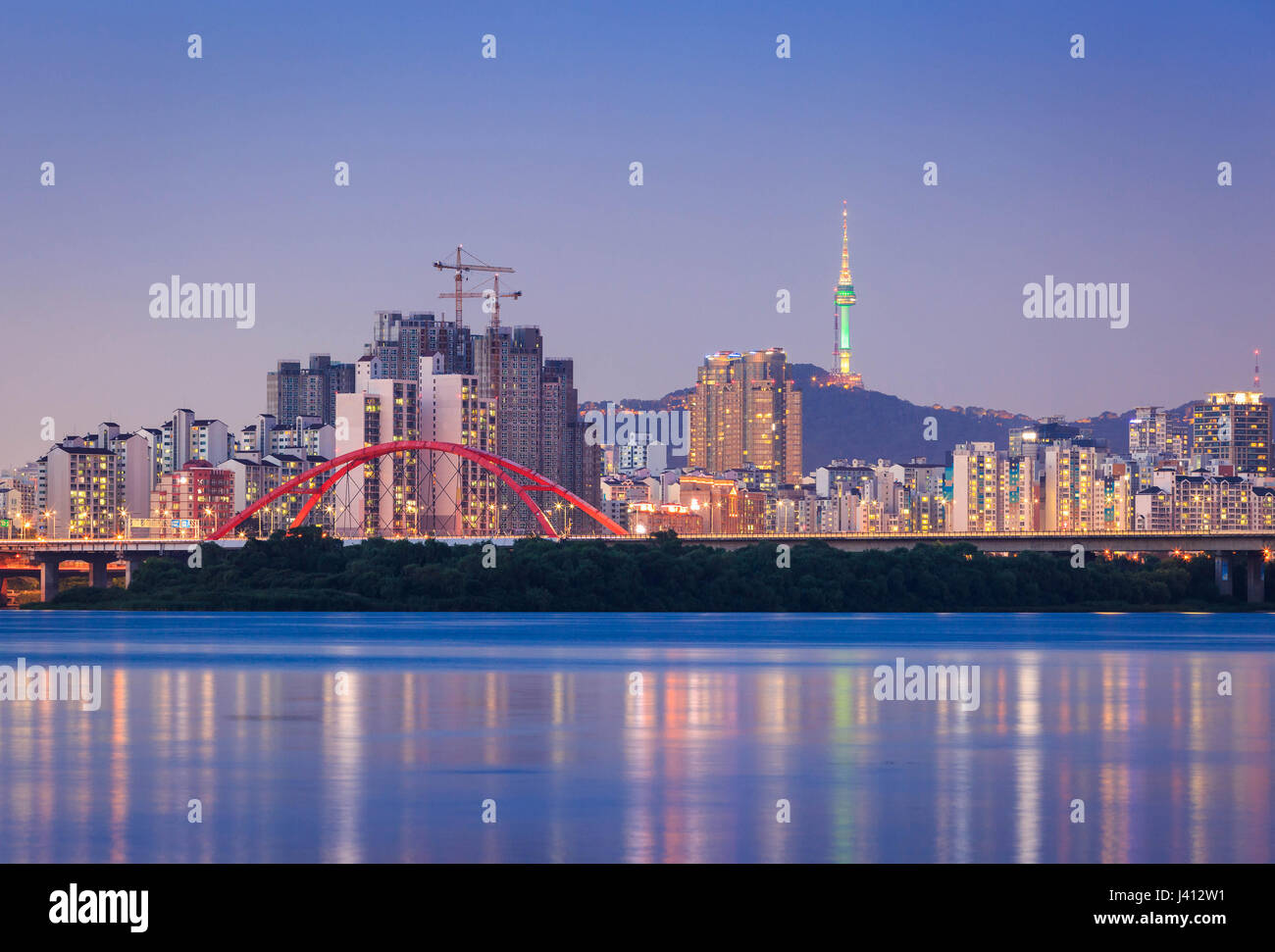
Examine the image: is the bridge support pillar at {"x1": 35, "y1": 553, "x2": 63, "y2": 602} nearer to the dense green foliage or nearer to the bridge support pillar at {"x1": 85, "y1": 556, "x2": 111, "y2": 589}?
the bridge support pillar at {"x1": 85, "y1": 556, "x2": 111, "y2": 589}

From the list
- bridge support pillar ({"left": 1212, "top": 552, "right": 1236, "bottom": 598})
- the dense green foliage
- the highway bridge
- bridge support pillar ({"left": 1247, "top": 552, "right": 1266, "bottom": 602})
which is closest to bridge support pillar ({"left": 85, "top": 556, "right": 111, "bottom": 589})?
the highway bridge

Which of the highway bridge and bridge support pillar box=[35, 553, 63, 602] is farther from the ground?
the highway bridge

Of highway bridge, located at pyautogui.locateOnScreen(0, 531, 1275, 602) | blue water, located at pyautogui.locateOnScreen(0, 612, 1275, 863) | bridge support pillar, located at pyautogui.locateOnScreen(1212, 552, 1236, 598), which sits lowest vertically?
bridge support pillar, located at pyautogui.locateOnScreen(1212, 552, 1236, 598)

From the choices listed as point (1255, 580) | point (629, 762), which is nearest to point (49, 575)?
point (1255, 580)

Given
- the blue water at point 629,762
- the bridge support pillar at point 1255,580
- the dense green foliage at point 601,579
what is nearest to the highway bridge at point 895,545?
the bridge support pillar at point 1255,580

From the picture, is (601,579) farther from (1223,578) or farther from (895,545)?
(1223,578)
